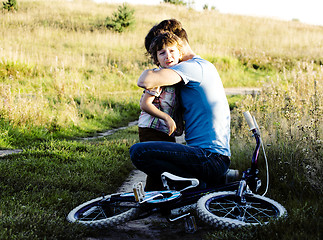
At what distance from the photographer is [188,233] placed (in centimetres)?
319

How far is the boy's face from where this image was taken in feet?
10.7

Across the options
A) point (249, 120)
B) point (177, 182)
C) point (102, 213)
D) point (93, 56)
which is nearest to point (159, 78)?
point (249, 120)

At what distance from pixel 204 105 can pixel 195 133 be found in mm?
268

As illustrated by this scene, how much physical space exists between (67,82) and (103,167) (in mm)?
7423

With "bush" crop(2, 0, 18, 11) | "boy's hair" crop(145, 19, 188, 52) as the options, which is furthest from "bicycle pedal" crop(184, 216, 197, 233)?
"bush" crop(2, 0, 18, 11)

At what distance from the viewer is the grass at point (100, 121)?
11.1 feet

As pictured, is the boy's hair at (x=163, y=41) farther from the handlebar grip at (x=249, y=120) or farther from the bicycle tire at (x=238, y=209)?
the bicycle tire at (x=238, y=209)

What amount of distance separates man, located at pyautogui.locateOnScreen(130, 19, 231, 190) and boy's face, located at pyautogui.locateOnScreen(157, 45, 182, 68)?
Answer: 20 cm

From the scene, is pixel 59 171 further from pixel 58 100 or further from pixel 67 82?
pixel 67 82

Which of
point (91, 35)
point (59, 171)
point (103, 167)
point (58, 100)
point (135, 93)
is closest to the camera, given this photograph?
point (59, 171)

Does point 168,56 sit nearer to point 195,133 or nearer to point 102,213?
point 195,133

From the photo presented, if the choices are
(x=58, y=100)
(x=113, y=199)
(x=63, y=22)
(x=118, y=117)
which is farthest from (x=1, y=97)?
(x=63, y=22)

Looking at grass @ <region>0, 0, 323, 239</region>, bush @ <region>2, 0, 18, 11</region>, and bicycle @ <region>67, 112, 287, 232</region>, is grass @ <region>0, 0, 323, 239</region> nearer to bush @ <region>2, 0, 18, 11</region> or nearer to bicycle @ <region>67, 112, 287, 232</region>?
bicycle @ <region>67, 112, 287, 232</region>

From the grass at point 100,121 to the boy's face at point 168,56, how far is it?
60.3 inches
